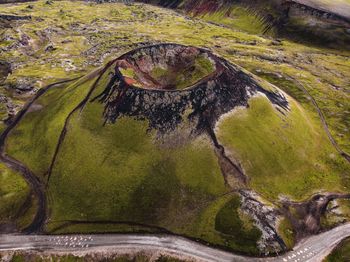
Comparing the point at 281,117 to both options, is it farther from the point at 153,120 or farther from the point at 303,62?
the point at 303,62

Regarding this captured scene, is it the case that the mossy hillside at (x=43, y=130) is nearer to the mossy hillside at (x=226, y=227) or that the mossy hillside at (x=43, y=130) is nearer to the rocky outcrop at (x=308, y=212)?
the mossy hillside at (x=226, y=227)

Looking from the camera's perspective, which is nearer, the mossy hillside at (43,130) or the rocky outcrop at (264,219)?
the rocky outcrop at (264,219)

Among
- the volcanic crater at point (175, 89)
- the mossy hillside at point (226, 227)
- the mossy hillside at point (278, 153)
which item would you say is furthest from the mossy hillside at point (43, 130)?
the mossy hillside at point (278, 153)

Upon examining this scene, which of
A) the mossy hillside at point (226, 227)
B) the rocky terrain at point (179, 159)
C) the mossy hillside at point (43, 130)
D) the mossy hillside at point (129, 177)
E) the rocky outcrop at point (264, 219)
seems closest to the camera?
the rocky outcrop at point (264, 219)

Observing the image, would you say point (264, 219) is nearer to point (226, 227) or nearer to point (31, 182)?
point (226, 227)

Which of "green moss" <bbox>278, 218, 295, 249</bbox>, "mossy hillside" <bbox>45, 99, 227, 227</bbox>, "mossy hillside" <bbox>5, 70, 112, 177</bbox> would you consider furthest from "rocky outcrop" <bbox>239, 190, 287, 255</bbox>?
"mossy hillside" <bbox>5, 70, 112, 177</bbox>

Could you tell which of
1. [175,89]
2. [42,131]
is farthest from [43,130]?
[175,89]

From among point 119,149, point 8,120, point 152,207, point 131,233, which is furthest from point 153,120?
point 8,120
